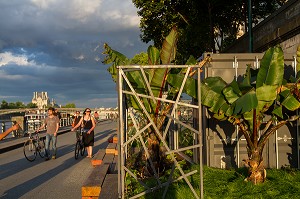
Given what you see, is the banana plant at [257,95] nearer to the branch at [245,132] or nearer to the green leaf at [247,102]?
the branch at [245,132]

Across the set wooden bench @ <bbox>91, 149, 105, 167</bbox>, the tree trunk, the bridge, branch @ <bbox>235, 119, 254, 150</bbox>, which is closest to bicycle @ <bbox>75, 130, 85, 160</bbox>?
the bridge

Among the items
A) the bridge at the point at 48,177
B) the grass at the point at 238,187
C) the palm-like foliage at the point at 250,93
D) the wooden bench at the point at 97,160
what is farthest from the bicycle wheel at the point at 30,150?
the grass at the point at 238,187

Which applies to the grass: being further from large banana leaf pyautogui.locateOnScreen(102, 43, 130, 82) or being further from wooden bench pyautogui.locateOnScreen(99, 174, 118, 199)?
large banana leaf pyautogui.locateOnScreen(102, 43, 130, 82)

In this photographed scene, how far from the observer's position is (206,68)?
1016 cm

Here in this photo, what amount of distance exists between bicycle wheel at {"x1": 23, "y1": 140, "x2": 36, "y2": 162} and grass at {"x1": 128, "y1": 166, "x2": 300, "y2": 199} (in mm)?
8397

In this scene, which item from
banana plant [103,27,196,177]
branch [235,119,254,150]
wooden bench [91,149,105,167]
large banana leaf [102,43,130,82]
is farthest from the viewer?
wooden bench [91,149,105,167]

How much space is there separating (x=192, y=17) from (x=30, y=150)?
47.7 ft

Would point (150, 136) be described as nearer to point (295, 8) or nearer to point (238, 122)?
point (238, 122)

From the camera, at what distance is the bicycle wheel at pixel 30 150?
1536cm

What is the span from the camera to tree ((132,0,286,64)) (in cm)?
2504

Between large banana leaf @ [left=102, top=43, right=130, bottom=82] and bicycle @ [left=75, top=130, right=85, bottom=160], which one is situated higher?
large banana leaf @ [left=102, top=43, right=130, bottom=82]

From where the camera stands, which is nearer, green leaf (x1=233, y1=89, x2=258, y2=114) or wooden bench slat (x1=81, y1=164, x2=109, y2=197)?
green leaf (x1=233, y1=89, x2=258, y2=114)

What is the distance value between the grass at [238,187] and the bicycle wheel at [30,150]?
8.40 meters

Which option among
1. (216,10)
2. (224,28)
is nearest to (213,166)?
(216,10)
